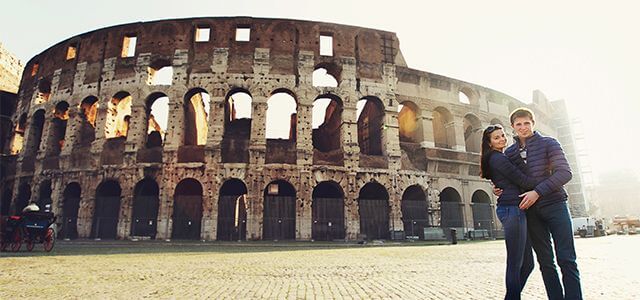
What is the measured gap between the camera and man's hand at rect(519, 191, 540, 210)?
254cm

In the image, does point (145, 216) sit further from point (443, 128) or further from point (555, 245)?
point (443, 128)

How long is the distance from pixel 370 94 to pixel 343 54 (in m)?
2.76

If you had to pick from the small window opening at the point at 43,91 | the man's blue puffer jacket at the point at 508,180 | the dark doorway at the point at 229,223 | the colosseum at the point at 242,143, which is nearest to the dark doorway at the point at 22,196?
the colosseum at the point at 242,143

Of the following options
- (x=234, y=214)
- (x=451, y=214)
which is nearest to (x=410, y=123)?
(x=451, y=214)

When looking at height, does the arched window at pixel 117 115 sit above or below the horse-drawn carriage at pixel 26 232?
above

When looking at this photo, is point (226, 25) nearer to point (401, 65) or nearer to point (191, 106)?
point (191, 106)

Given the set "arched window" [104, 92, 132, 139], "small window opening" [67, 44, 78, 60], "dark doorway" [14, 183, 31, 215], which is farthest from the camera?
"small window opening" [67, 44, 78, 60]

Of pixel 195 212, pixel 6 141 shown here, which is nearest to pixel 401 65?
pixel 195 212

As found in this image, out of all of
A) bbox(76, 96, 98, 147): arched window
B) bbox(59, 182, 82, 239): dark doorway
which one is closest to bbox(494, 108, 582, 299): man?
bbox(59, 182, 82, 239): dark doorway

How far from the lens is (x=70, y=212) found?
17.9 m

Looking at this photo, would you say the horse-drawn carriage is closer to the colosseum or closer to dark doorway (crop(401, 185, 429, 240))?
the colosseum

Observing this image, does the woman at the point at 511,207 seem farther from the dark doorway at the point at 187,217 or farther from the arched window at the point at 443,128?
the arched window at the point at 443,128

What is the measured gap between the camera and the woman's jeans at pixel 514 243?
8.33 ft

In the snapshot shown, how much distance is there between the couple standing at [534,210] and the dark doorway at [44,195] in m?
22.8
